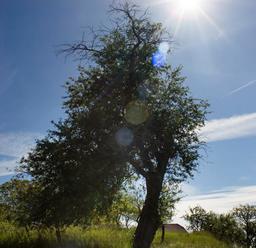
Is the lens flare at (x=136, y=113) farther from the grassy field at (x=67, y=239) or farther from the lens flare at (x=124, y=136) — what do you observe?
the grassy field at (x=67, y=239)

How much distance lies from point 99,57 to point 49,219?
10.6 meters

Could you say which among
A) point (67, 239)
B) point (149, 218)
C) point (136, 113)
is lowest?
point (67, 239)

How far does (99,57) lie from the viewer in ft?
84.0

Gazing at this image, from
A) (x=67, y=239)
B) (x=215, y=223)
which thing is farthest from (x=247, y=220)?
(x=67, y=239)

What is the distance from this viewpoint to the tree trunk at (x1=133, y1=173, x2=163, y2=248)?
894 inches

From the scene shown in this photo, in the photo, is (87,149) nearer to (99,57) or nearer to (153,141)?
(153,141)

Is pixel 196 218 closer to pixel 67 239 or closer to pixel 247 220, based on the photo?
pixel 247 220

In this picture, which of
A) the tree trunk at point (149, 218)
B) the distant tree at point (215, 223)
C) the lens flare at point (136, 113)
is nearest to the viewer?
the tree trunk at point (149, 218)

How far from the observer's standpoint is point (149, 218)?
76.6 feet

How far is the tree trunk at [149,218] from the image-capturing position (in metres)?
22.7

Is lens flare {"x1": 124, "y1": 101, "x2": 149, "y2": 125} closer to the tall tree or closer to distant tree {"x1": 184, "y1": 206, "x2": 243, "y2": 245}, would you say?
the tall tree

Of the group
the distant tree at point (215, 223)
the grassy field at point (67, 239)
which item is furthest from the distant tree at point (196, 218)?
the grassy field at point (67, 239)

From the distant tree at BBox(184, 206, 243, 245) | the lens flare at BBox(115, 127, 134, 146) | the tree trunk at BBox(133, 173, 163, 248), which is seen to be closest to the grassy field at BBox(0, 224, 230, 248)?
the tree trunk at BBox(133, 173, 163, 248)

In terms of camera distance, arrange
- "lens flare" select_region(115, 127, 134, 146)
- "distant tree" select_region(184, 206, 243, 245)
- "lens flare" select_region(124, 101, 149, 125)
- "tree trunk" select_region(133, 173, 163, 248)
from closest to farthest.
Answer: "tree trunk" select_region(133, 173, 163, 248) < "lens flare" select_region(115, 127, 134, 146) < "lens flare" select_region(124, 101, 149, 125) < "distant tree" select_region(184, 206, 243, 245)
